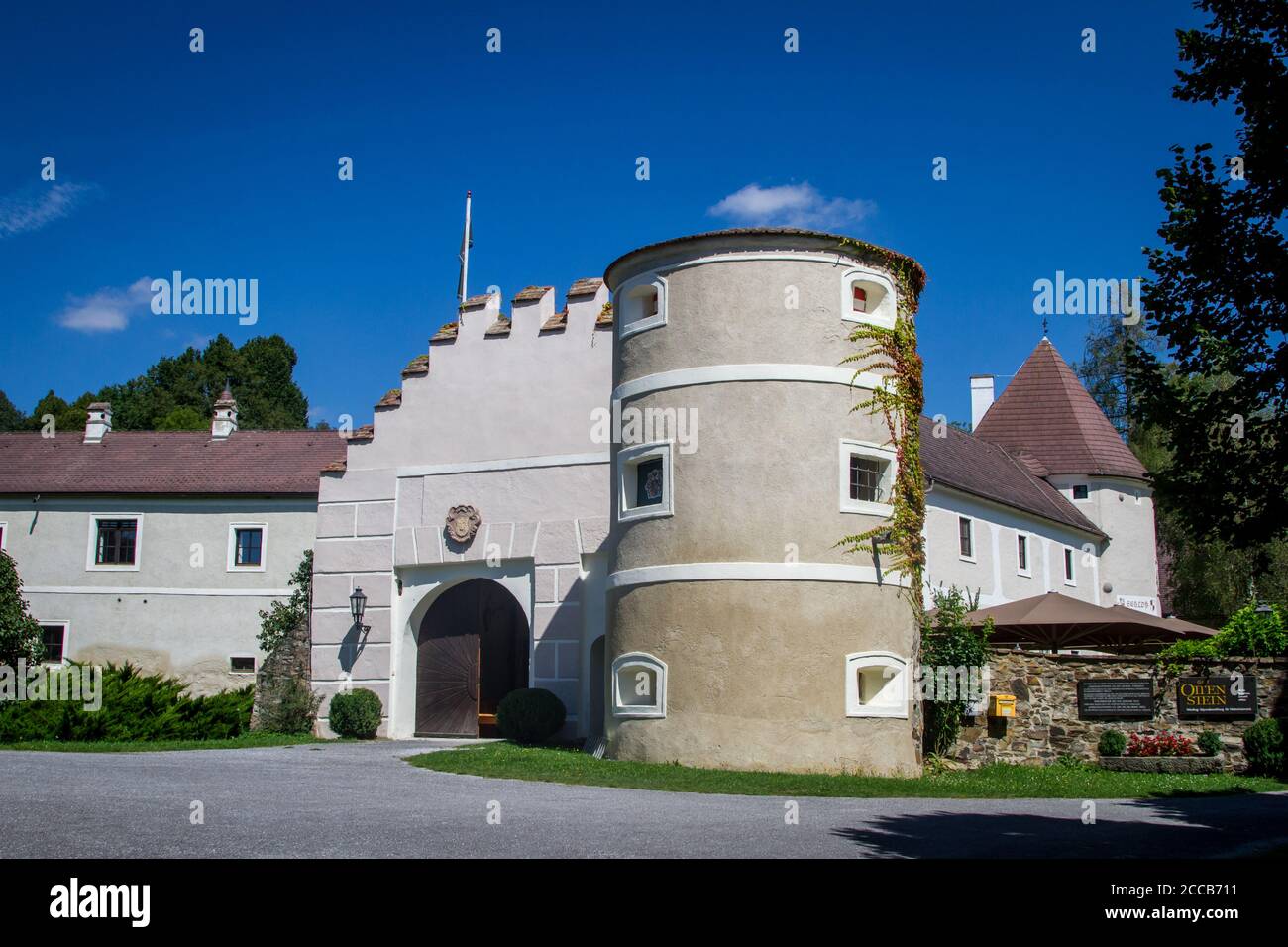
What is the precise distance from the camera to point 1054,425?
39.1 m

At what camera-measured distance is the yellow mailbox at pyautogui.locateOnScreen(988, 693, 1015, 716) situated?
20.2 m

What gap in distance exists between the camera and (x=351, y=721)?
1024 inches

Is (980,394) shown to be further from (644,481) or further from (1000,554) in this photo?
(644,481)

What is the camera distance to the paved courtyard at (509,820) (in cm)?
955

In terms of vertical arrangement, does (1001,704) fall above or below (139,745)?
above

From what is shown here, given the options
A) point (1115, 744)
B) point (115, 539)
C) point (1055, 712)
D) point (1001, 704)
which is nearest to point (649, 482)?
point (1001, 704)

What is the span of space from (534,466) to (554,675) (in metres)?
4.18

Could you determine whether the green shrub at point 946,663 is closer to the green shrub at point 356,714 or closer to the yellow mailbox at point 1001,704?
the yellow mailbox at point 1001,704

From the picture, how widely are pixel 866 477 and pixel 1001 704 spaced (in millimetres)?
4187

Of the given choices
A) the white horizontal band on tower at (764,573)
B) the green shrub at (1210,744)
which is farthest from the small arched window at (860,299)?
the green shrub at (1210,744)

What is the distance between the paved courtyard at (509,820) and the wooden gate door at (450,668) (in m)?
9.91

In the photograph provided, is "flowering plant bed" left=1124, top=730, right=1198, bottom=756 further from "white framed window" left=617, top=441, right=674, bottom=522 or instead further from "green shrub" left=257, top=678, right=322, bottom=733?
"green shrub" left=257, top=678, right=322, bottom=733

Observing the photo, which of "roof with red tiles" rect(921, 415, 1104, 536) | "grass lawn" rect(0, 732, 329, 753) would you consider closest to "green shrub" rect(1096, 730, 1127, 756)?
"roof with red tiles" rect(921, 415, 1104, 536)

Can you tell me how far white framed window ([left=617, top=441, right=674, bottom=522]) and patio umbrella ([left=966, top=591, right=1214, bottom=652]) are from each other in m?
7.26
